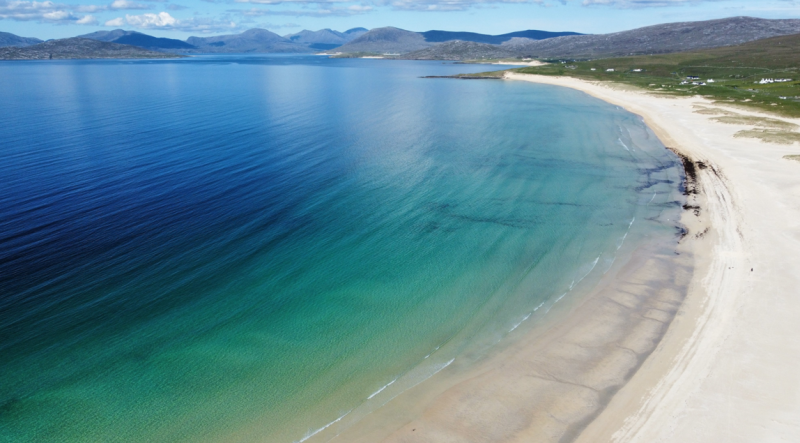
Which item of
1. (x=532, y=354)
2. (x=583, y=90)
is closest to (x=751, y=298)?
(x=532, y=354)

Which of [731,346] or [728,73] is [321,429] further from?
[728,73]

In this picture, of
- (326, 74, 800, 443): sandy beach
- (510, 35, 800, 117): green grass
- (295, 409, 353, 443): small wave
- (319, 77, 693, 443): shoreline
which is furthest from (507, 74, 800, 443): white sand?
(510, 35, 800, 117): green grass

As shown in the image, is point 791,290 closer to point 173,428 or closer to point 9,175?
point 173,428

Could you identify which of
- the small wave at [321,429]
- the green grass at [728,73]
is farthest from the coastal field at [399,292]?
the green grass at [728,73]

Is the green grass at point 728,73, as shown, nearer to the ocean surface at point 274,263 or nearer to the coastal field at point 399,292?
the coastal field at point 399,292

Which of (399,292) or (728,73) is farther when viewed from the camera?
(728,73)

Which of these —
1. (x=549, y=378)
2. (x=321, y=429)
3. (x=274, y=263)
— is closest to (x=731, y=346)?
(x=549, y=378)

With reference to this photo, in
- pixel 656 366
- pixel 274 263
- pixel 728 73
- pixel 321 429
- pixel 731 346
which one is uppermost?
pixel 728 73

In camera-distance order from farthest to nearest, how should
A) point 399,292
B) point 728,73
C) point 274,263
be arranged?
1. point 728,73
2. point 274,263
3. point 399,292
